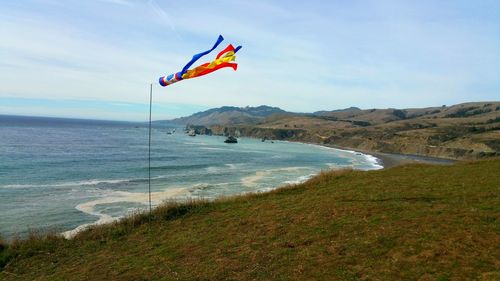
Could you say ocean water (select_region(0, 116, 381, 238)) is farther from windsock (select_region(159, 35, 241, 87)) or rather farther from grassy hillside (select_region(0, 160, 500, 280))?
windsock (select_region(159, 35, 241, 87))

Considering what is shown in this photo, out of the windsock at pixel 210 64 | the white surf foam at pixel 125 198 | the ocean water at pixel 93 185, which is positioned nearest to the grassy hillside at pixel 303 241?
the windsock at pixel 210 64

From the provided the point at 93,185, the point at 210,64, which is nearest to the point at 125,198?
the point at 93,185

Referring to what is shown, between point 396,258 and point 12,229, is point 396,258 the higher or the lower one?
the higher one

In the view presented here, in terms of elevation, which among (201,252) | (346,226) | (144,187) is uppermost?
(346,226)

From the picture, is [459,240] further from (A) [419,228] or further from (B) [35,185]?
(B) [35,185]

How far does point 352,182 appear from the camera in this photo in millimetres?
20172

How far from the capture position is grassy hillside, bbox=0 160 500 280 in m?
8.66

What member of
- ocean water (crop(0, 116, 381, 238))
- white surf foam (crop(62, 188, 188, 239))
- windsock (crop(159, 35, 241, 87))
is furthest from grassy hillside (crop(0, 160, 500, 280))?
white surf foam (crop(62, 188, 188, 239))

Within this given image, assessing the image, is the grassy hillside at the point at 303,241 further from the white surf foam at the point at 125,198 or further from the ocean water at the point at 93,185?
the white surf foam at the point at 125,198

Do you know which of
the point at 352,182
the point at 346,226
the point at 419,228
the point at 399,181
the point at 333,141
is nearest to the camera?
the point at 419,228

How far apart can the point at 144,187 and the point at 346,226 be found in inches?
1106

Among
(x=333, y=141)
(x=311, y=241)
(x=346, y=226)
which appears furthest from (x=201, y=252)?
(x=333, y=141)

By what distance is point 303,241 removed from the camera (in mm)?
10805

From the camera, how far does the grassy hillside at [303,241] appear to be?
28.4 feet
